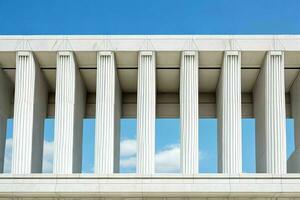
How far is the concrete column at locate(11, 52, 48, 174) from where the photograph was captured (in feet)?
126

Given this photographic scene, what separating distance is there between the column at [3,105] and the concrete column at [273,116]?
18148 mm

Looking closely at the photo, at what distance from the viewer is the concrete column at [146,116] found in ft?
124

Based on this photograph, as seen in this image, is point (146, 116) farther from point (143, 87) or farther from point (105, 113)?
point (105, 113)

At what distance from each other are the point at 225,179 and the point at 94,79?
49.8 ft

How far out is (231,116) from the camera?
127 ft

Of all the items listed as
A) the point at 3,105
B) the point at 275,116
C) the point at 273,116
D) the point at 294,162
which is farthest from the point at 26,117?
the point at 294,162

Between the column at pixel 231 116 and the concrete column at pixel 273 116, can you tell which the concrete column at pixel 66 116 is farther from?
the concrete column at pixel 273 116

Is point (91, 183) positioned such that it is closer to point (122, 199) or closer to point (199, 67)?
point (122, 199)

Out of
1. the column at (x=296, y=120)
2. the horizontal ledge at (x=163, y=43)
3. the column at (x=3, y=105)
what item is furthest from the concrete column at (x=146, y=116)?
the column at (x=296, y=120)

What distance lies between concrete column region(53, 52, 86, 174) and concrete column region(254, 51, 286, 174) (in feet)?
40.7

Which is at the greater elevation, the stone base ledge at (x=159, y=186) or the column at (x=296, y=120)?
the column at (x=296, y=120)

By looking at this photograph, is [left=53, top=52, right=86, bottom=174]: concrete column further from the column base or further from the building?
the column base

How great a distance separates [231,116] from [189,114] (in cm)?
265

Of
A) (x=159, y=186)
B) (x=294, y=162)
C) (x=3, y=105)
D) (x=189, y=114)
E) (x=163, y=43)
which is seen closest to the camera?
(x=159, y=186)
